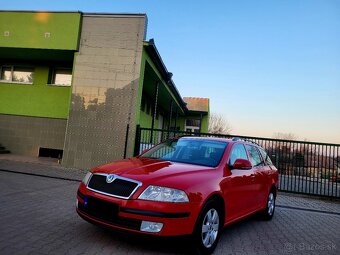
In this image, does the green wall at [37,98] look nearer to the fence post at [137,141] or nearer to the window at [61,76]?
the window at [61,76]

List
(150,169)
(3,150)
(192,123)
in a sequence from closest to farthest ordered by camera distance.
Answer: (150,169) → (3,150) → (192,123)

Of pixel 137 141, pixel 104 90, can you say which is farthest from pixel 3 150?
pixel 137 141

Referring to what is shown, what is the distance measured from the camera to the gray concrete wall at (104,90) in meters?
13.0

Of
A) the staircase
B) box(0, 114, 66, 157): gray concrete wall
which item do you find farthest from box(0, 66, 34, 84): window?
the staircase

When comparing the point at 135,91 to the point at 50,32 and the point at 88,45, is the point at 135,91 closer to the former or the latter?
the point at 88,45

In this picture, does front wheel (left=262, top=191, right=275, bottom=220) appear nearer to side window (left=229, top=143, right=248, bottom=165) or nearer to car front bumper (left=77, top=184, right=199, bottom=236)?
side window (left=229, top=143, right=248, bottom=165)

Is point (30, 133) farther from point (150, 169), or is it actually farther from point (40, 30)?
point (150, 169)

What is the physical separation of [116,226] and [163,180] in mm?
801

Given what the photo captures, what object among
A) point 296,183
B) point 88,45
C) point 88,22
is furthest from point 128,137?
point 296,183

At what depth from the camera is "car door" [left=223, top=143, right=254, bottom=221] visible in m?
4.96

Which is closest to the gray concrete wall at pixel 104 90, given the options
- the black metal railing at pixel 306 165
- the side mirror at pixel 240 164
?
the black metal railing at pixel 306 165

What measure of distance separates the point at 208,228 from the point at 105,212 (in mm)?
1389

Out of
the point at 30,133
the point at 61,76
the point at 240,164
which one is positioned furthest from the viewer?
the point at 61,76

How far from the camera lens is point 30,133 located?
52.3ft
